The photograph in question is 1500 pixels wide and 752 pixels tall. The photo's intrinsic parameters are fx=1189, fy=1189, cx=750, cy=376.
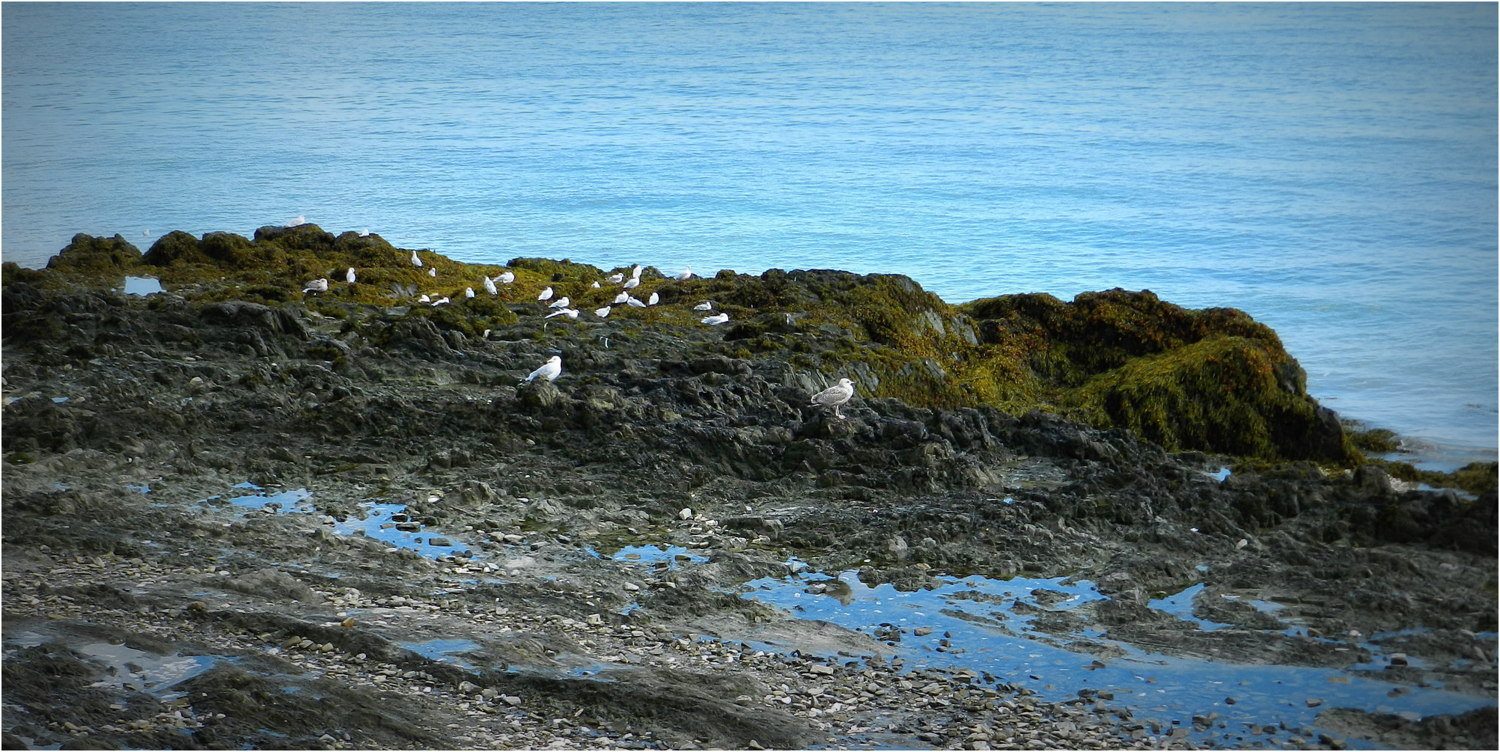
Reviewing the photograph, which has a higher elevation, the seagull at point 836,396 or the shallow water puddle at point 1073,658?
the seagull at point 836,396

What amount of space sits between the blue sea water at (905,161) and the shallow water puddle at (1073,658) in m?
6.03

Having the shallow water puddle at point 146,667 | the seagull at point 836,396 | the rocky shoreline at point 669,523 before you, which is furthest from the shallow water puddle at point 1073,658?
the shallow water puddle at point 146,667

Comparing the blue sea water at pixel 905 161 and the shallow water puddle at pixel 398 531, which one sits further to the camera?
the blue sea water at pixel 905 161

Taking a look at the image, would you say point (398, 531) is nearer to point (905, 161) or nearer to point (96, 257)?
point (96, 257)

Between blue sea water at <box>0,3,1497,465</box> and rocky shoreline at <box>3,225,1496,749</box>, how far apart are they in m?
3.96

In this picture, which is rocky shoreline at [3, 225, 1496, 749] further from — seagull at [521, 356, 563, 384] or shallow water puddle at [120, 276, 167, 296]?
shallow water puddle at [120, 276, 167, 296]

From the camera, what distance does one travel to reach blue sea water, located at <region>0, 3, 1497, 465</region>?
23812mm

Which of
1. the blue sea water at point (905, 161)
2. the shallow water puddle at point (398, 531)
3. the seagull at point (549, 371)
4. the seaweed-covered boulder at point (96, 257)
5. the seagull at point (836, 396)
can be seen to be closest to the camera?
the shallow water puddle at point (398, 531)

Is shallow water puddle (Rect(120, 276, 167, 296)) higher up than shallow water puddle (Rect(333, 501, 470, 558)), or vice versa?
shallow water puddle (Rect(120, 276, 167, 296))

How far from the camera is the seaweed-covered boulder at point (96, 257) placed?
15.5m

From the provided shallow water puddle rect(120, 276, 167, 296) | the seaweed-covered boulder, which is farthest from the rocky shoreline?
the seaweed-covered boulder

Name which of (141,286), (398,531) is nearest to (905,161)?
(141,286)

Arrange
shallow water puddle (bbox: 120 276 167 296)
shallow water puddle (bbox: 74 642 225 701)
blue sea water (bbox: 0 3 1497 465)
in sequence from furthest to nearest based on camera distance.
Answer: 1. blue sea water (bbox: 0 3 1497 465)
2. shallow water puddle (bbox: 120 276 167 296)
3. shallow water puddle (bbox: 74 642 225 701)

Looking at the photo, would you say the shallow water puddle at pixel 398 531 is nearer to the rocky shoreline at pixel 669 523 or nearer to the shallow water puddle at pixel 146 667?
the rocky shoreline at pixel 669 523
